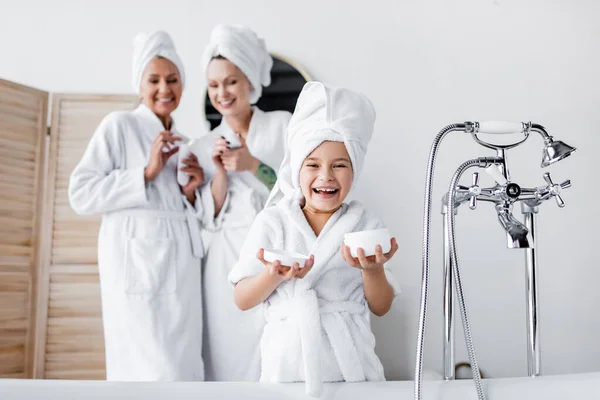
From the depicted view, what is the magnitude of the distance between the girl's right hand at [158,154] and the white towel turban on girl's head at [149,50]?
0.85ft

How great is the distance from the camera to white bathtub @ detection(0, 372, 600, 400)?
4.64 feet

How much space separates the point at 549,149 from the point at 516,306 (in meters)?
1.53

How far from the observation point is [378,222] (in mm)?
1598

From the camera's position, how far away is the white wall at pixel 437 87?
109 inches

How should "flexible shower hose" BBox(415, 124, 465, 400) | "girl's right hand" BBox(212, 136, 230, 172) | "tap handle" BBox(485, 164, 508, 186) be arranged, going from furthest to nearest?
"girl's right hand" BBox(212, 136, 230, 172) → "tap handle" BBox(485, 164, 508, 186) → "flexible shower hose" BBox(415, 124, 465, 400)

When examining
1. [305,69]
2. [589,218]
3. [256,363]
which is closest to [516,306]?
[589,218]

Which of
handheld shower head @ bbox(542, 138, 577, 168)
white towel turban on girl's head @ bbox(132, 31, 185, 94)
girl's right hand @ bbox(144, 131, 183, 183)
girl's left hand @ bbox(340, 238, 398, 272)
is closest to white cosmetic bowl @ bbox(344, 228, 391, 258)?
girl's left hand @ bbox(340, 238, 398, 272)

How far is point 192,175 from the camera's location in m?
2.35

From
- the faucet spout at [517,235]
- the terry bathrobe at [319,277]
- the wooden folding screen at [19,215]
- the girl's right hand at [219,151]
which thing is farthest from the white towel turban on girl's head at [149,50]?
the faucet spout at [517,235]

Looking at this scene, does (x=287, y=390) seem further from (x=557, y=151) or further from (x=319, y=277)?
(x=557, y=151)

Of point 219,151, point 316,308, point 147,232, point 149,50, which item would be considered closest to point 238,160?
point 219,151

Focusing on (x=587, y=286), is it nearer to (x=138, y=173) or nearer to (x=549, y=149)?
(x=549, y=149)

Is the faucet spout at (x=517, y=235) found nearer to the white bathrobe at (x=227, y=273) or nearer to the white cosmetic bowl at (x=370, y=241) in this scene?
the white cosmetic bowl at (x=370, y=241)

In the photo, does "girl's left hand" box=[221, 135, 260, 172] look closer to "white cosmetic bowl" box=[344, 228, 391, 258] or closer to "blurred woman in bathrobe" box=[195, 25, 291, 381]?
"blurred woman in bathrobe" box=[195, 25, 291, 381]
